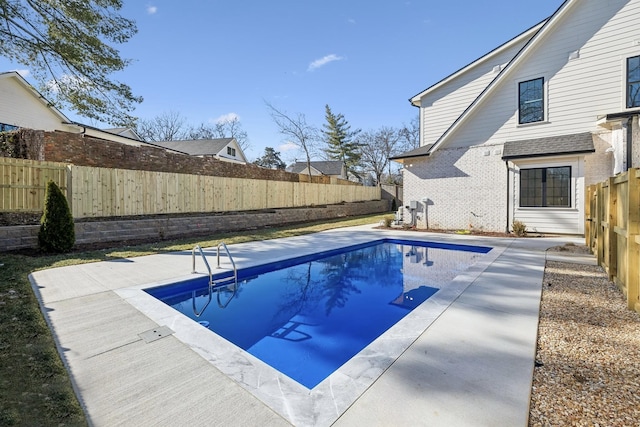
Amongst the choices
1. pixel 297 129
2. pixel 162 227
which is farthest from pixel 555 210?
pixel 297 129

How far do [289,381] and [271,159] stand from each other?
52067mm

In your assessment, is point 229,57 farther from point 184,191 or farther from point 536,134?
point 536,134

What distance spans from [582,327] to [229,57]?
1807 cm

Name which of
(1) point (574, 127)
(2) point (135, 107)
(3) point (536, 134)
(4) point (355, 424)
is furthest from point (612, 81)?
(2) point (135, 107)

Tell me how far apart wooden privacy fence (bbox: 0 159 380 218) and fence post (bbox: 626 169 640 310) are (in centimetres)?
1253

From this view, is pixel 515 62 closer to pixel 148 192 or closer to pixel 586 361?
pixel 586 361

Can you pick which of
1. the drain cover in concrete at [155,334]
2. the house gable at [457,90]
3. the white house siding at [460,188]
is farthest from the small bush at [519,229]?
the drain cover in concrete at [155,334]

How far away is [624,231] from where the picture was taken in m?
4.20

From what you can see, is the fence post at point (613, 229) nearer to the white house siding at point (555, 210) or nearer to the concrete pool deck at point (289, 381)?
the concrete pool deck at point (289, 381)

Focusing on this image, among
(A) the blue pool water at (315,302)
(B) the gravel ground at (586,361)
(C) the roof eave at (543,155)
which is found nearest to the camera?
(B) the gravel ground at (586,361)

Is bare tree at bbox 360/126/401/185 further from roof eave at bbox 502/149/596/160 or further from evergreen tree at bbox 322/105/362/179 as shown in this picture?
roof eave at bbox 502/149/596/160

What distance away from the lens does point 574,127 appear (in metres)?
10.6

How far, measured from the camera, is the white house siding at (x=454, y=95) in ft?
43.9

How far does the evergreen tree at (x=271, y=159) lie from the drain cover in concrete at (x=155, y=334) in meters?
49.6
